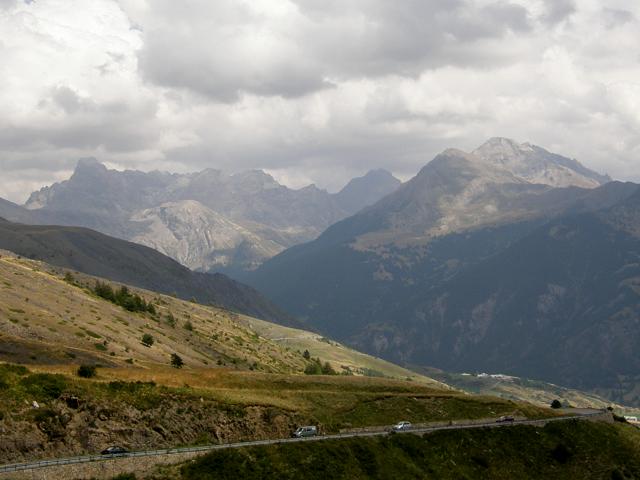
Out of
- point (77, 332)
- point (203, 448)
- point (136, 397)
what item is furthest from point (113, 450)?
point (77, 332)

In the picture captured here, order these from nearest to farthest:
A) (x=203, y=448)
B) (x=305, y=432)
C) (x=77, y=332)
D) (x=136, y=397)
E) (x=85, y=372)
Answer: (x=203, y=448) → (x=136, y=397) → (x=85, y=372) → (x=305, y=432) → (x=77, y=332)

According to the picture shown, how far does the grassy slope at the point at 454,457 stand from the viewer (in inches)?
2709

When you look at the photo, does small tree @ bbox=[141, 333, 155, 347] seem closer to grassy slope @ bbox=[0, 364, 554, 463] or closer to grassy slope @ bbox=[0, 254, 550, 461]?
grassy slope @ bbox=[0, 254, 550, 461]

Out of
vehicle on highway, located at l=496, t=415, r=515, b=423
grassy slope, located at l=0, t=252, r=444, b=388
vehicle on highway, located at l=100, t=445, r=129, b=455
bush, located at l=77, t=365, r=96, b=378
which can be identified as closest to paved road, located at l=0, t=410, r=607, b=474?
vehicle on highway, located at l=100, t=445, r=129, b=455

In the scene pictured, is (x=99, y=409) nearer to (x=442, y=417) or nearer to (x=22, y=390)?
(x=22, y=390)

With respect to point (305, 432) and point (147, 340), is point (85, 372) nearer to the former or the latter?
point (305, 432)

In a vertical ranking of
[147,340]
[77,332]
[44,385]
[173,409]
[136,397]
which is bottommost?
[147,340]

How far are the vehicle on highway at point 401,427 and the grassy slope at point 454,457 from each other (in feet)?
6.88

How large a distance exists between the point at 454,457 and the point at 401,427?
7.70m

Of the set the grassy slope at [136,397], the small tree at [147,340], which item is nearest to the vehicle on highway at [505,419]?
the grassy slope at [136,397]

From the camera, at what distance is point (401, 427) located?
91938 millimetres

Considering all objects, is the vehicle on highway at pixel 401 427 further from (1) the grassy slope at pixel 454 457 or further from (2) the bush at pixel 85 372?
(2) the bush at pixel 85 372

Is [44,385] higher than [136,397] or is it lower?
higher

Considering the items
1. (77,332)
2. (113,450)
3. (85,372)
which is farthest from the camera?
(77,332)
